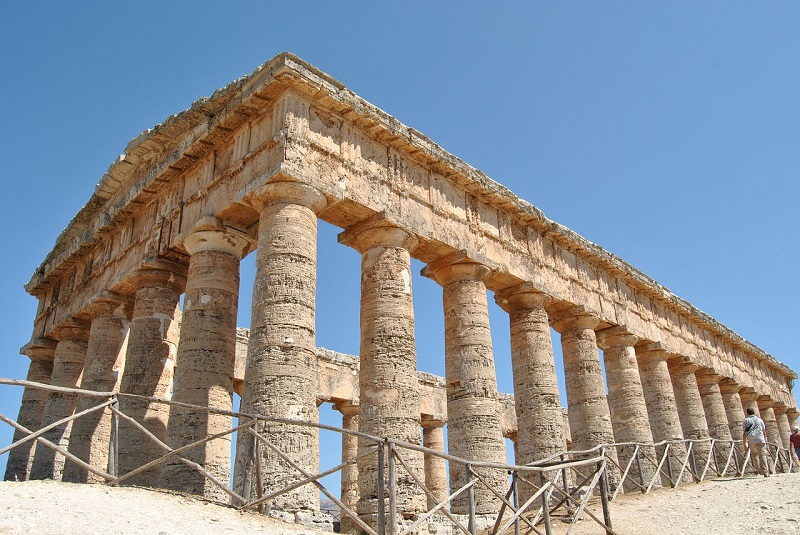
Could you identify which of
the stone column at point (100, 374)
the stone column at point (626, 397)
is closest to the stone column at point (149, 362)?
the stone column at point (100, 374)

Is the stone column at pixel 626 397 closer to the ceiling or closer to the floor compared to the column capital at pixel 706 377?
closer to the floor

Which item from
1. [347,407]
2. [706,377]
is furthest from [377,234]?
[706,377]

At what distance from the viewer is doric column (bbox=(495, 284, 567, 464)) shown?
16438mm

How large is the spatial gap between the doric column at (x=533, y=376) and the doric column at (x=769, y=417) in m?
19.3

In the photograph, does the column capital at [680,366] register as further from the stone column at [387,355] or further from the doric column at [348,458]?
the stone column at [387,355]

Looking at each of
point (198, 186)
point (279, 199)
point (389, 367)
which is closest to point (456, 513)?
point (389, 367)

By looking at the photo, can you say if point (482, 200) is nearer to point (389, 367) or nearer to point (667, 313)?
point (389, 367)

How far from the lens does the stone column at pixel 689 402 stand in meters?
24.2

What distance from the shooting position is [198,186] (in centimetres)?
1500

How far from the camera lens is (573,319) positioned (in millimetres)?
19812

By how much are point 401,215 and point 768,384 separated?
2570cm

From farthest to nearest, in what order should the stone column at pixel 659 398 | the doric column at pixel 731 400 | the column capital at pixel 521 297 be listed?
the doric column at pixel 731 400
the stone column at pixel 659 398
the column capital at pixel 521 297

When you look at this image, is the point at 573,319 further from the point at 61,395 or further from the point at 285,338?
the point at 61,395

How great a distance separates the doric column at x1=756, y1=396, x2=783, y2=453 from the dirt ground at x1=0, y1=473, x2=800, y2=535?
1977 centimetres
